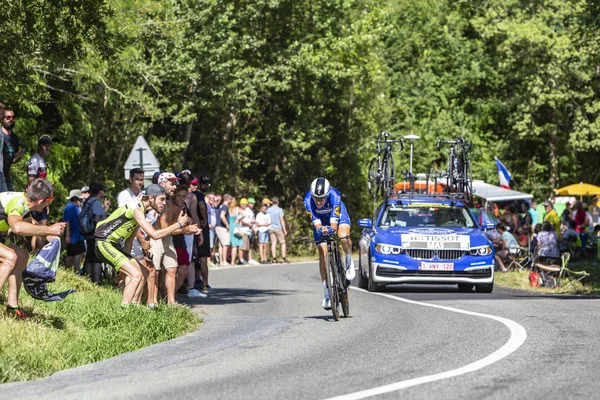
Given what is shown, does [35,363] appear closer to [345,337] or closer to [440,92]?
[345,337]

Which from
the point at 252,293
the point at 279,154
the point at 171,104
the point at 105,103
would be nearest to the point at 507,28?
the point at 279,154

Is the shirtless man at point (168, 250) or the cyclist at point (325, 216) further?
the shirtless man at point (168, 250)

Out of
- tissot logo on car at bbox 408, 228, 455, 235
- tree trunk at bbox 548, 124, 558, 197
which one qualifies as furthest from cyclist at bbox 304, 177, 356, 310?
tree trunk at bbox 548, 124, 558, 197

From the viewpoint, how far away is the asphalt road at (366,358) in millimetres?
8703

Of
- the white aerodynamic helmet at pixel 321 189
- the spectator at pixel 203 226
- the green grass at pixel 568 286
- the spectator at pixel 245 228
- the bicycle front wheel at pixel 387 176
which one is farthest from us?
the spectator at pixel 245 228

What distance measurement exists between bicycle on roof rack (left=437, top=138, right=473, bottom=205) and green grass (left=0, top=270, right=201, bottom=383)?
11.9 m

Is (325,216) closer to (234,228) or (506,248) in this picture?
(506,248)

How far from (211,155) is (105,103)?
32.0 feet

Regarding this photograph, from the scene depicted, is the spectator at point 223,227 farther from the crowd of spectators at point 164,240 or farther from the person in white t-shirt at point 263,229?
the person in white t-shirt at point 263,229

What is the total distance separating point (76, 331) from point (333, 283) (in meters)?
3.42

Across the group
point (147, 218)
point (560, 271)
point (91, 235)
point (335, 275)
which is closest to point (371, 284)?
point (147, 218)

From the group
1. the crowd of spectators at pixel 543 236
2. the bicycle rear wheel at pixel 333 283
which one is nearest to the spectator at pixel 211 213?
the crowd of spectators at pixel 543 236

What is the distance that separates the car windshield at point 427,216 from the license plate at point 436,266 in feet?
3.78

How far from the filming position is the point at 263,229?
1391 inches
